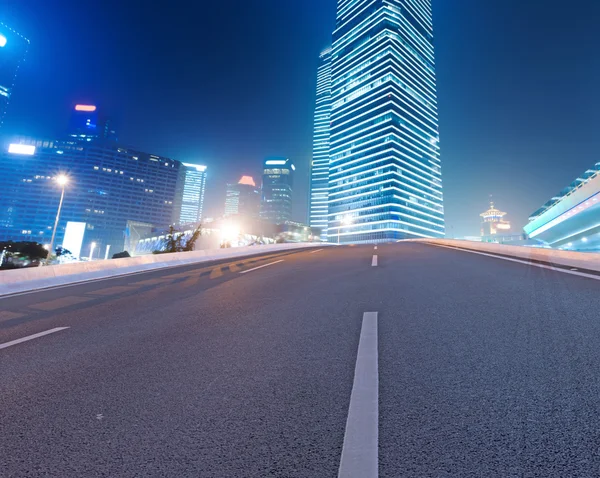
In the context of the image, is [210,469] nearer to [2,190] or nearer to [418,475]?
[418,475]

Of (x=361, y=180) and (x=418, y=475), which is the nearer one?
(x=418, y=475)

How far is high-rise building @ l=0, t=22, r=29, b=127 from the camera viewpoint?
134 m

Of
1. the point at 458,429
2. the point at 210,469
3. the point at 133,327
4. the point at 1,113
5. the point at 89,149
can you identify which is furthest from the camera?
the point at 89,149

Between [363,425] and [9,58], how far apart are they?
229590 mm

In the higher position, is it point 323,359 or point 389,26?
point 389,26

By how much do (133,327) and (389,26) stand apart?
191 meters

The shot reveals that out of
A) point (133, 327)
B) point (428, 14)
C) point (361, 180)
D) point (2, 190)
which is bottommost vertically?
point (133, 327)

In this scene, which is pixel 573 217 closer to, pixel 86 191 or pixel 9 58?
pixel 86 191

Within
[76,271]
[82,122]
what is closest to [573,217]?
[76,271]

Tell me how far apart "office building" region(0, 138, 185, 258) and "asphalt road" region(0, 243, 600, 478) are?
16216 cm

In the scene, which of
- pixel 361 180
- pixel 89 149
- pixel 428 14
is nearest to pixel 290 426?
pixel 361 180

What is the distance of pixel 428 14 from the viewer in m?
185

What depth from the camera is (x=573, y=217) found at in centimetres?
3538

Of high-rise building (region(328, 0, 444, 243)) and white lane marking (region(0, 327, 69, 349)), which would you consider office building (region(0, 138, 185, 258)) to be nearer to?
high-rise building (region(328, 0, 444, 243))
